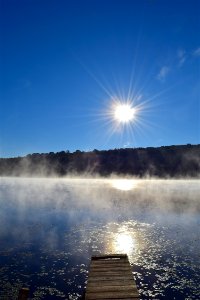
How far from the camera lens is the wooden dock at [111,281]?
619 inches

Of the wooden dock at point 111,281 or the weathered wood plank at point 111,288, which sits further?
the weathered wood plank at point 111,288

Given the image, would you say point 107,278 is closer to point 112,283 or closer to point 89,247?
point 112,283

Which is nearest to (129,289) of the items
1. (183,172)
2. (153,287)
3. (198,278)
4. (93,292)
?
(93,292)

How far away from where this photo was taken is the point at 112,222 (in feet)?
132

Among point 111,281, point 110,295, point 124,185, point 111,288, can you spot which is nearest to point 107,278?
point 111,281

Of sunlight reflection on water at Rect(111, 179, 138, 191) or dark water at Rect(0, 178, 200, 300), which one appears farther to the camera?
sunlight reflection on water at Rect(111, 179, 138, 191)

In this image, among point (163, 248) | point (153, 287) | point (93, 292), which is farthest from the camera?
point (163, 248)

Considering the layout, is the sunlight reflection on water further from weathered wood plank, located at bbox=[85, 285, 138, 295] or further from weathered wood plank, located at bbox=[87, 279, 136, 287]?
weathered wood plank, located at bbox=[85, 285, 138, 295]

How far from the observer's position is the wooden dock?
51.6ft

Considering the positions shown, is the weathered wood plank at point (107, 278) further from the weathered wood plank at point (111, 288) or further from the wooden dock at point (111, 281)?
the weathered wood plank at point (111, 288)

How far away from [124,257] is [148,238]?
34.7ft

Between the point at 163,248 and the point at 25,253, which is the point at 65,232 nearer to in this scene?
the point at 25,253

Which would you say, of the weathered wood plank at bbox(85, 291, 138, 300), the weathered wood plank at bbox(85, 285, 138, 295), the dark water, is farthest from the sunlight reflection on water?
the weathered wood plank at bbox(85, 291, 138, 300)

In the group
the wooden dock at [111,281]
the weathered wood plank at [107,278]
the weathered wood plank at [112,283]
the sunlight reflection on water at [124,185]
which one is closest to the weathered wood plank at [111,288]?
the wooden dock at [111,281]
